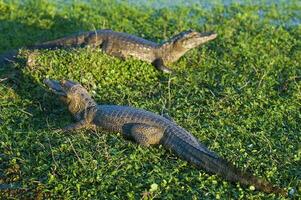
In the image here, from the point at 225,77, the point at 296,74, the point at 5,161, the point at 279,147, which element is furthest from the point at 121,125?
the point at 296,74

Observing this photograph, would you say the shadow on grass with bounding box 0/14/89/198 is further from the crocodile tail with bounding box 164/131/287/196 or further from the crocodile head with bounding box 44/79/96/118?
the crocodile tail with bounding box 164/131/287/196

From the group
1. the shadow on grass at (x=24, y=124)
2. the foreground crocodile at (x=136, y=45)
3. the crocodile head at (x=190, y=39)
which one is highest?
the crocodile head at (x=190, y=39)

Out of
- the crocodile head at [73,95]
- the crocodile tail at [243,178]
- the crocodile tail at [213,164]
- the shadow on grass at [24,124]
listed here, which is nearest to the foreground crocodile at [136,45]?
the shadow on grass at [24,124]

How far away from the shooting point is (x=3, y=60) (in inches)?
358

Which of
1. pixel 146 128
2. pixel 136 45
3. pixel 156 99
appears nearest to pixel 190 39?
pixel 136 45

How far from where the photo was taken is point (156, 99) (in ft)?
27.0

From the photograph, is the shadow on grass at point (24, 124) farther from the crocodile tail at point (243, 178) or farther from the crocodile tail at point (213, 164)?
the crocodile tail at point (243, 178)

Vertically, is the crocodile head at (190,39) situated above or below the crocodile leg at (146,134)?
above

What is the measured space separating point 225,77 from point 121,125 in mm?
2724

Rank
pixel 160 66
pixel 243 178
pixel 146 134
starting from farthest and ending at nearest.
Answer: pixel 160 66
pixel 146 134
pixel 243 178

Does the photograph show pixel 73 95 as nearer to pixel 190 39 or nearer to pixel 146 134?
pixel 146 134

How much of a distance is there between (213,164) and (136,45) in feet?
13.0

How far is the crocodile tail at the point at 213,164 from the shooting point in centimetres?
595

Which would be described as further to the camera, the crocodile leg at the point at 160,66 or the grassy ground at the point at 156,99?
the crocodile leg at the point at 160,66
